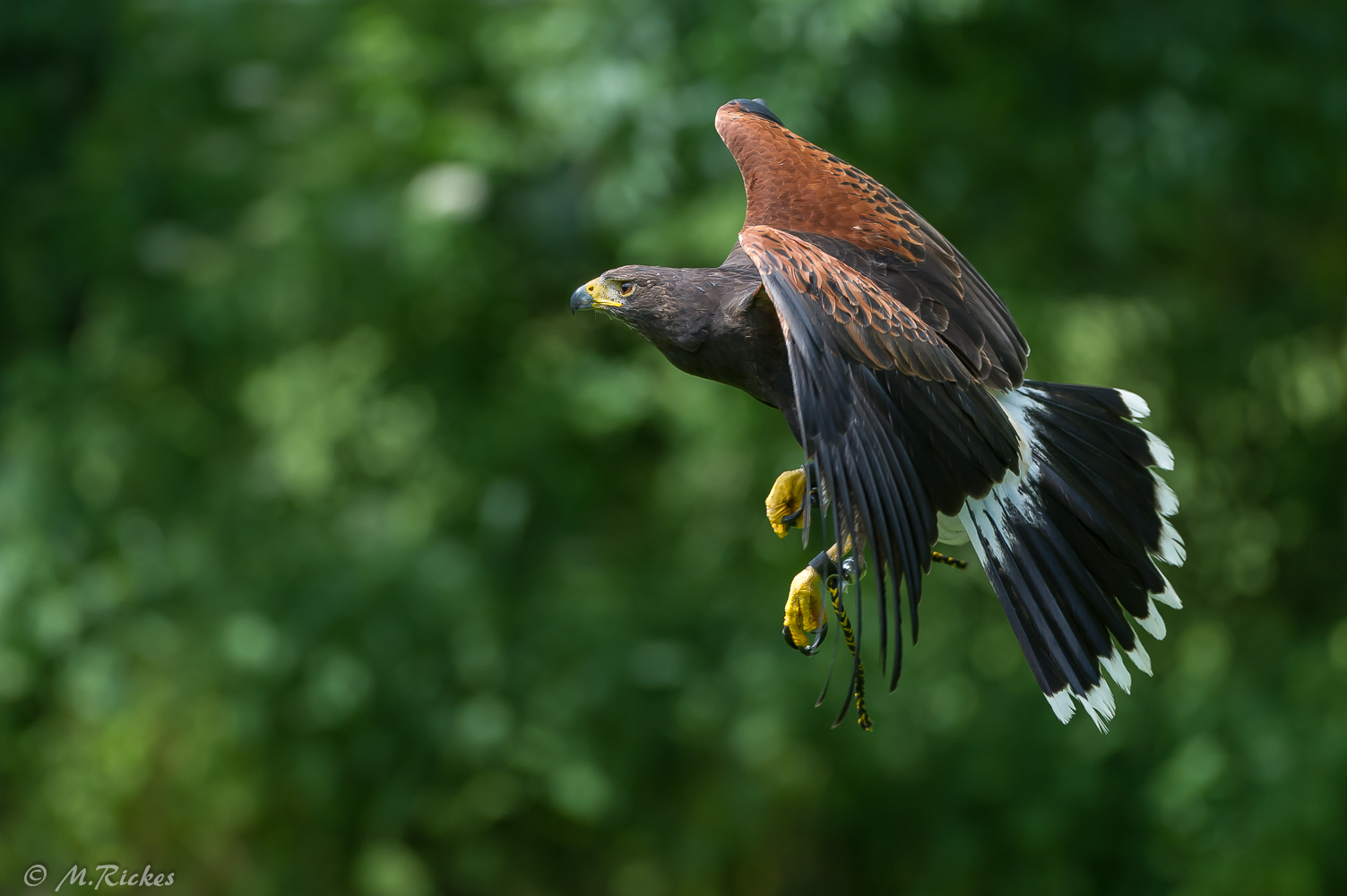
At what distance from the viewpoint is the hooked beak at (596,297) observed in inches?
124

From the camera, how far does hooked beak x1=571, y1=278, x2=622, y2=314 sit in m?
3.15

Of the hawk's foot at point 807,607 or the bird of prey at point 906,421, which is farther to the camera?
the hawk's foot at point 807,607

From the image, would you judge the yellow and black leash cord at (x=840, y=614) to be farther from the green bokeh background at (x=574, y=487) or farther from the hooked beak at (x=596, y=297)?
the green bokeh background at (x=574, y=487)

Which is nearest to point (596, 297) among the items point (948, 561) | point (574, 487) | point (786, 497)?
point (786, 497)

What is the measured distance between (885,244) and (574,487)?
4.76 metres

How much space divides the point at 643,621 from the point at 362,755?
5.77ft

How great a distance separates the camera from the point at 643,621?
25.2ft

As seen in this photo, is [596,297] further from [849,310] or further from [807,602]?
[807,602]

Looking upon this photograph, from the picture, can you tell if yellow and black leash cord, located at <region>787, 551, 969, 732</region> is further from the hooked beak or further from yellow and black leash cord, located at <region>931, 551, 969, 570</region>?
the hooked beak

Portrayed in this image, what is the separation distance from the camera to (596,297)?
317 cm

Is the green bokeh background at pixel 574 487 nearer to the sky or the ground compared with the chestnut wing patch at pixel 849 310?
nearer to the ground

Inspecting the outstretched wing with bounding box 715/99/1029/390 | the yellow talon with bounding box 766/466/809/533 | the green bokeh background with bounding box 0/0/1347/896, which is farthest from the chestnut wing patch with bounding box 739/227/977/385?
the green bokeh background with bounding box 0/0/1347/896

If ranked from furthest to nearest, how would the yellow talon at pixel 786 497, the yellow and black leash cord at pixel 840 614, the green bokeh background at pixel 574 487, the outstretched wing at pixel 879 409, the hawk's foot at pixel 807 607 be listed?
the green bokeh background at pixel 574 487
the yellow talon at pixel 786 497
the hawk's foot at pixel 807 607
the yellow and black leash cord at pixel 840 614
the outstretched wing at pixel 879 409

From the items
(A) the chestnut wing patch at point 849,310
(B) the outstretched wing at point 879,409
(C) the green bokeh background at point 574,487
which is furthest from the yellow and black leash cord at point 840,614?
(C) the green bokeh background at point 574,487
